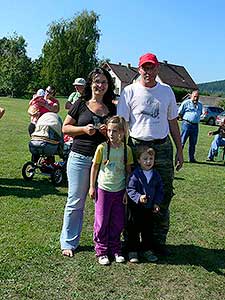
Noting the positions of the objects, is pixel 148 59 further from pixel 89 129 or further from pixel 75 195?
pixel 75 195

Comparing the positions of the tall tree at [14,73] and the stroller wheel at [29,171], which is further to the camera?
the tall tree at [14,73]

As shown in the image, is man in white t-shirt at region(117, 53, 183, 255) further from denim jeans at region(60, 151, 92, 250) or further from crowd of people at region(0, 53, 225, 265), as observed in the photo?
denim jeans at region(60, 151, 92, 250)

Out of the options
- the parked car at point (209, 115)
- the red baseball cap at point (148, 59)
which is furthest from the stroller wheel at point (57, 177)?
the parked car at point (209, 115)

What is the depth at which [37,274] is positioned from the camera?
392cm

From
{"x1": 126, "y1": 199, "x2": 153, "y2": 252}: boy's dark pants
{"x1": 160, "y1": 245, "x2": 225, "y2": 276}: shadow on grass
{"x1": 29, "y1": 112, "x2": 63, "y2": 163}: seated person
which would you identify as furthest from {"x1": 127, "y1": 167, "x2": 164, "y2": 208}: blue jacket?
{"x1": 29, "y1": 112, "x2": 63, "y2": 163}: seated person

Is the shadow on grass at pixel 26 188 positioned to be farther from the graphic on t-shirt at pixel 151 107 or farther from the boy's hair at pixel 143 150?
the graphic on t-shirt at pixel 151 107

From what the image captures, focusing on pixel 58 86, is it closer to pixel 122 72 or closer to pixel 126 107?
pixel 122 72

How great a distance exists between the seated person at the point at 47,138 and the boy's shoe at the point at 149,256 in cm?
331

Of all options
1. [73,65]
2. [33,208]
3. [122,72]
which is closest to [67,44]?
[73,65]

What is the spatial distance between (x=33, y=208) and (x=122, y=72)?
62.3m

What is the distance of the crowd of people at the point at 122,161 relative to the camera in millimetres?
4125

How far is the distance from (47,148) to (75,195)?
301cm

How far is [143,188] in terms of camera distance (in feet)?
13.6

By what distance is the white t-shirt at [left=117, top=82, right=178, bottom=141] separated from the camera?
4.12 metres
